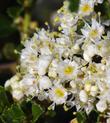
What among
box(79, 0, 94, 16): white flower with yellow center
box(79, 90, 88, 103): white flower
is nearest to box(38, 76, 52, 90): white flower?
box(79, 90, 88, 103): white flower

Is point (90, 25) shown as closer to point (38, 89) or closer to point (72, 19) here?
point (72, 19)

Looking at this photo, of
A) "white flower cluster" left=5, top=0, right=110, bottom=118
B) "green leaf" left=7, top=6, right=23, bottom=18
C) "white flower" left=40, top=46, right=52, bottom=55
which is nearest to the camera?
"white flower cluster" left=5, top=0, right=110, bottom=118

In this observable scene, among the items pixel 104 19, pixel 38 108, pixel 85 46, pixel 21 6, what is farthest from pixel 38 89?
pixel 21 6

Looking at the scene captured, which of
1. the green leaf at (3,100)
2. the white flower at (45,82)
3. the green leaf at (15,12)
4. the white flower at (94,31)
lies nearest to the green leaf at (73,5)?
the white flower at (94,31)

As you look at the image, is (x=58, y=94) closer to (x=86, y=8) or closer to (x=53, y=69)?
(x=53, y=69)

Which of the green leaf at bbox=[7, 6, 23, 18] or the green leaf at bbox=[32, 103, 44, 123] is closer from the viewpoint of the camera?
the green leaf at bbox=[32, 103, 44, 123]

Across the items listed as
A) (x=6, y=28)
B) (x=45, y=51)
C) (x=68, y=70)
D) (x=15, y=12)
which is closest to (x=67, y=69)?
(x=68, y=70)

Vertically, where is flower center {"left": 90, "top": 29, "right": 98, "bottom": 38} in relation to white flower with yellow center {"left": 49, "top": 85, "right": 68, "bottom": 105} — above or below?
above

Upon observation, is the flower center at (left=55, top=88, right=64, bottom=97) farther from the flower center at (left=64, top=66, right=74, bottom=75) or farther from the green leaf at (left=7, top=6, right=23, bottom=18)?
the green leaf at (left=7, top=6, right=23, bottom=18)

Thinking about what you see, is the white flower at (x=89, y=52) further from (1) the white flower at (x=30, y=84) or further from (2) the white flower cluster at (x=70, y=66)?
(1) the white flower at (x=30, y=84)
